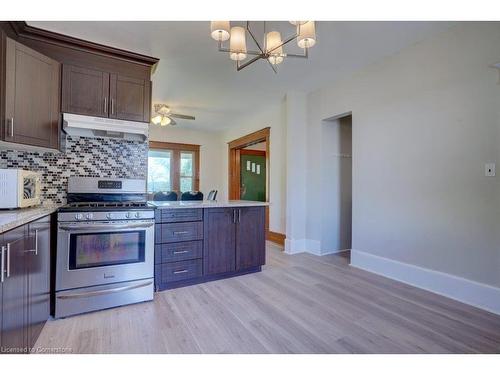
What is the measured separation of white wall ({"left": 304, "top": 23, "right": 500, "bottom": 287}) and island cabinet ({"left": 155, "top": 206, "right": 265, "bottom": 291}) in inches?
56.6

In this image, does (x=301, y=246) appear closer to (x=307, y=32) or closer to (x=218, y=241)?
(x=218, y=241)

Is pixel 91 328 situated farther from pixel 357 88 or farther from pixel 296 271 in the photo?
pixel 357 88

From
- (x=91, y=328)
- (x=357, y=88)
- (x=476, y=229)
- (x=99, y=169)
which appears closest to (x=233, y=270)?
(x=91, y=328)

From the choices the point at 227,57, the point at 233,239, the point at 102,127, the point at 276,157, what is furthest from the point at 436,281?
the point at 102,127

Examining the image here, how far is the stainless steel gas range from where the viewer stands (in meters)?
1.94

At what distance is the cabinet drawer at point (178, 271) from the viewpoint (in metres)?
2.41

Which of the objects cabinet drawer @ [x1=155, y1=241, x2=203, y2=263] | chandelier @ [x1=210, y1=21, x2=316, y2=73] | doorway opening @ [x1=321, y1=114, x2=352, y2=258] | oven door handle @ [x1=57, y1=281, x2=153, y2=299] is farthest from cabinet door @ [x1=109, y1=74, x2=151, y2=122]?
doorway opening @ [x1=321, y1=114, x2=352, y2=258]

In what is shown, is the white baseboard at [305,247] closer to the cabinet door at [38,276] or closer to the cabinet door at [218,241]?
the cabinet door at [218,241]

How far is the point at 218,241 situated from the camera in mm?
2715

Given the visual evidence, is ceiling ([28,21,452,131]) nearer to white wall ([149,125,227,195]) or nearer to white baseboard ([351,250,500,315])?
white wall ([149,125,227,195])

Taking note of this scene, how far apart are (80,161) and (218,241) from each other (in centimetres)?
163

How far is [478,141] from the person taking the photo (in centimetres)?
218

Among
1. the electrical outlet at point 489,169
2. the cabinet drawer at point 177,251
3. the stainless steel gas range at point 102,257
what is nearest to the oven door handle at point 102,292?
the stainless steel gas range at point 102,257
